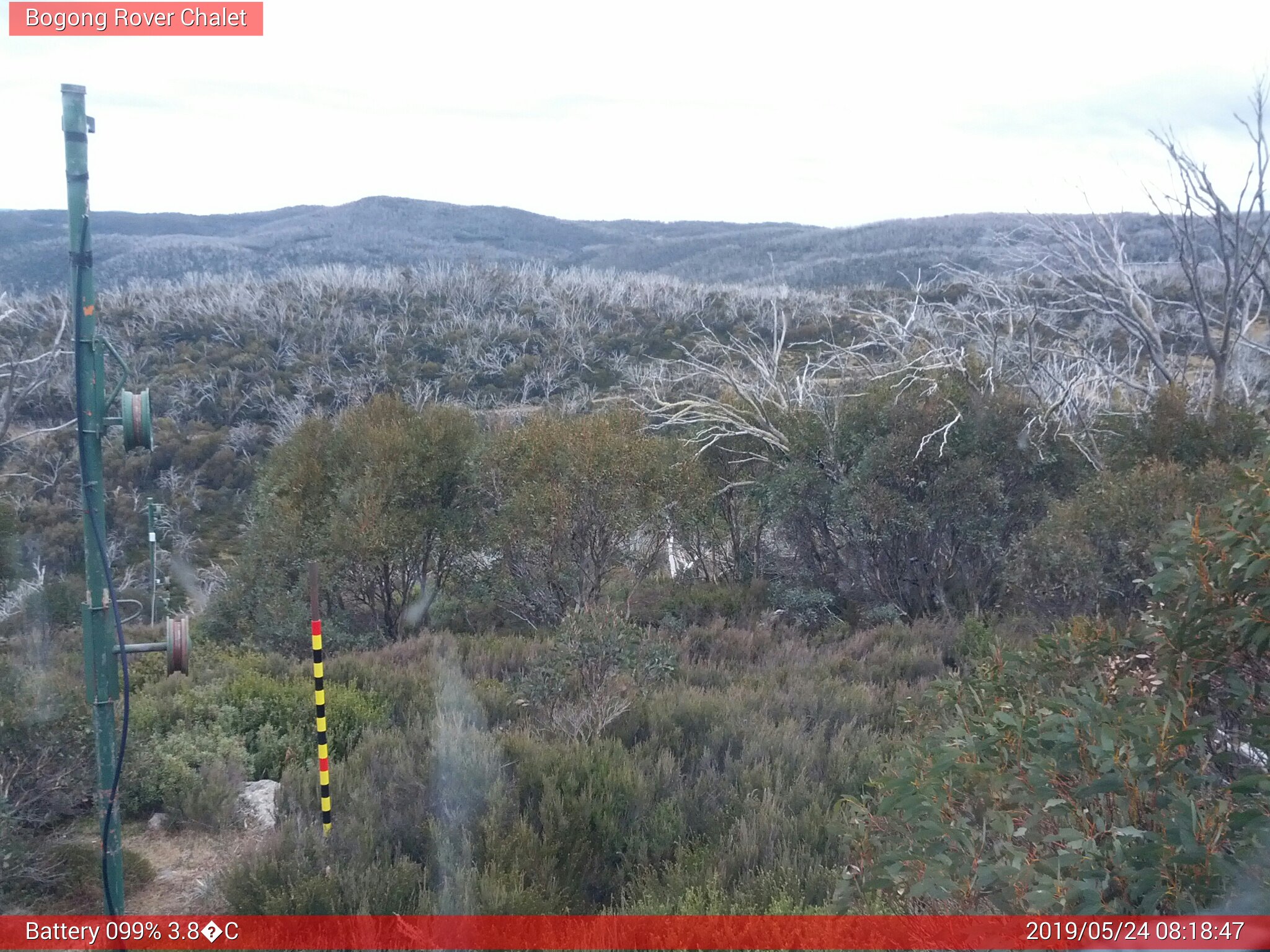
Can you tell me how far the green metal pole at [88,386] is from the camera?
3.71 meters

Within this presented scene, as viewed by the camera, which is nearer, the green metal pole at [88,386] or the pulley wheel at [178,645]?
the green metal pole at [88,386]

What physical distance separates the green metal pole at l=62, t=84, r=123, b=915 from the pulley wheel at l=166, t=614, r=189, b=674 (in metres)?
0.22

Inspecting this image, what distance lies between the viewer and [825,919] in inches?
138

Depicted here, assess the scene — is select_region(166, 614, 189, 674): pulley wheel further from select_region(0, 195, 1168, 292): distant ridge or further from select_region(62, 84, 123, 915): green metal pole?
select_region(0, 195, 1168, 292): distant ridge

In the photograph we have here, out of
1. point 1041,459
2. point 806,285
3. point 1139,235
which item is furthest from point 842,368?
point 806,285

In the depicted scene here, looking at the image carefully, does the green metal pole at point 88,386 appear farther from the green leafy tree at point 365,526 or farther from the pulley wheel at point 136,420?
the green leafy tree at point 365,526

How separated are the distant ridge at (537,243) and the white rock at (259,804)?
1267 inches

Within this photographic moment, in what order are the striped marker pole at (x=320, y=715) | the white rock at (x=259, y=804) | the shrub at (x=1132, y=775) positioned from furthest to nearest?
the white rock at (x=259, y=804)
the striped marker pole at (x=320, y=715)
the shrub at (x=1132, y=775)

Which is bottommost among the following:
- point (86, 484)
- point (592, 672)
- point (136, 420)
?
point (592, 672)

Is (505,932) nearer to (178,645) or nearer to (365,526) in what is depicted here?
(178,645)

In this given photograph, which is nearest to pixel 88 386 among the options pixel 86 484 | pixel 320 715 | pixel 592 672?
pixel 86 484

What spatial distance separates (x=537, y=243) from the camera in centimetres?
8200

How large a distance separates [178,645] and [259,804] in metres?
2.31

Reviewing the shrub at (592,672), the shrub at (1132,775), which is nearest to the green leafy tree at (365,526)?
the shrub at (592,672)
